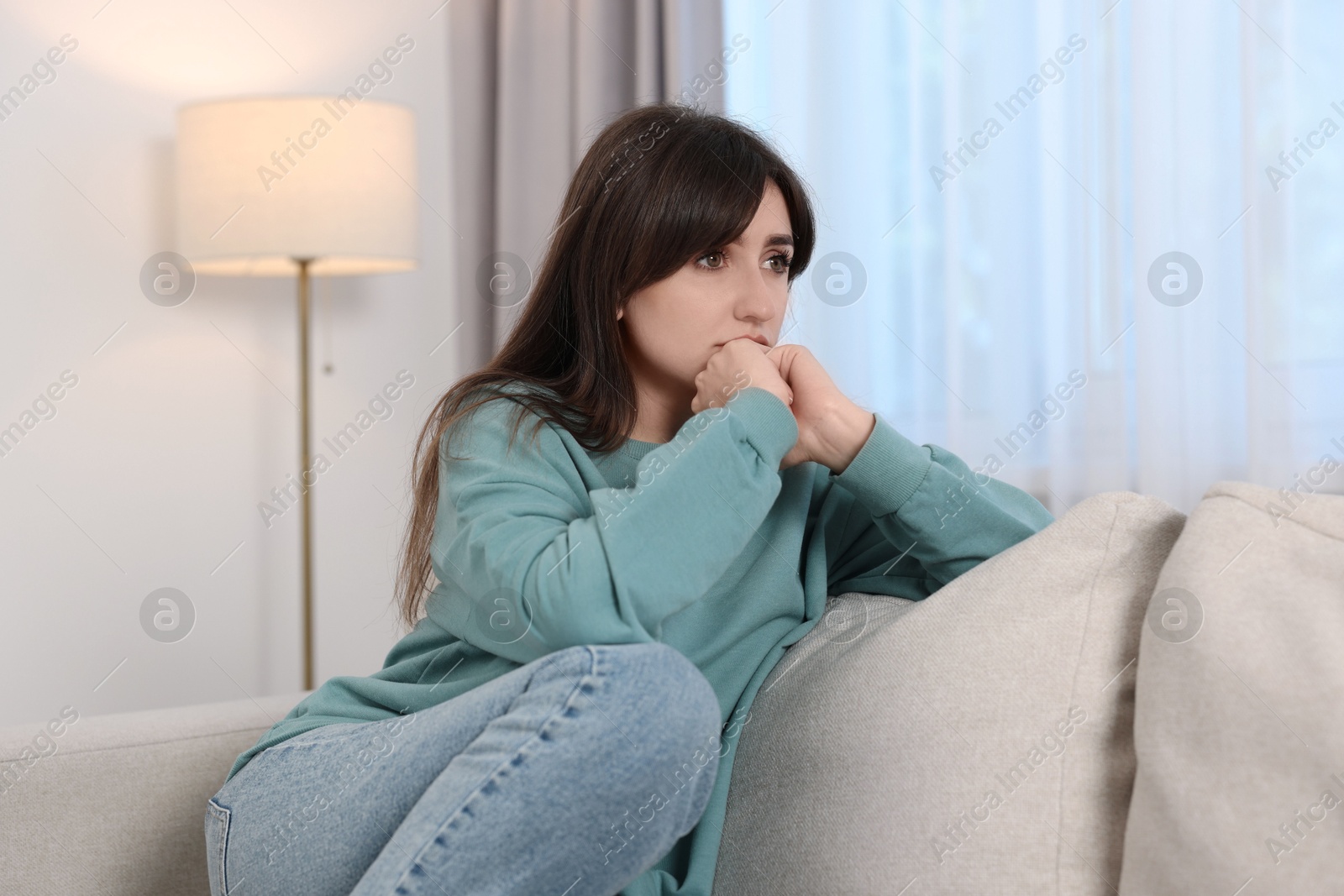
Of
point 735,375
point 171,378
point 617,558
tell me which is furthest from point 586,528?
point 171,378

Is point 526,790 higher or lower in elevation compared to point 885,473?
lower

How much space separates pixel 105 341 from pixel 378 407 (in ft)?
2.03

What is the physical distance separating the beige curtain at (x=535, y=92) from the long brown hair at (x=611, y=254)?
3.76 ft

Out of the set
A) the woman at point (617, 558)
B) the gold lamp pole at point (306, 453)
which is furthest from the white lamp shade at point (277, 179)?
the woman at point (617, 558)

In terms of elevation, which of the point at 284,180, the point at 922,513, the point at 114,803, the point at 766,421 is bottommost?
the point at 114,803

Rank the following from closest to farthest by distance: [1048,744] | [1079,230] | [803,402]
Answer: [1048,744] < [803,402] < [1079,230]

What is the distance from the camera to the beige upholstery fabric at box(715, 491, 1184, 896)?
87 cm

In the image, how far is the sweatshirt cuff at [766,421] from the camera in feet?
3.59

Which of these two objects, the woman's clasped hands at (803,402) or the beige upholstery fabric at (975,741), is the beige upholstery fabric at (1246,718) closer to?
the beige upholstery fabric at (975,741)

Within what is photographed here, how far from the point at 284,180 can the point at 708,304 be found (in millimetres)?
1199

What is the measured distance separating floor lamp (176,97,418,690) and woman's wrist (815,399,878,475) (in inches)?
50.3

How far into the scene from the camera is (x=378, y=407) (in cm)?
268

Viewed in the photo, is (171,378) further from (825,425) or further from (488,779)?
(488,779)

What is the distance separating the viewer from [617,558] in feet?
3.14
